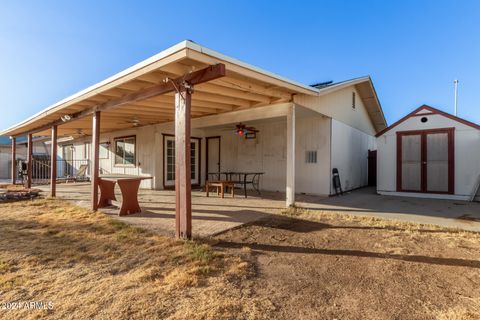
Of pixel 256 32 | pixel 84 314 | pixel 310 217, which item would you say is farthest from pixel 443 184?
pixel 256 32

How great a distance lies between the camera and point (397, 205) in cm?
633

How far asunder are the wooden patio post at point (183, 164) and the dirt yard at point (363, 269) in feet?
1.80

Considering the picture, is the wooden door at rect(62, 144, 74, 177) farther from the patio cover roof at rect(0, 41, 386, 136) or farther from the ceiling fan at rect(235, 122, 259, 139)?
the ceiling fan at rect(235, 122, 259, 139)

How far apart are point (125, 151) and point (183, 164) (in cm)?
833

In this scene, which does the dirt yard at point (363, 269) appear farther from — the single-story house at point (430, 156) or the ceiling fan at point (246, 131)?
the ceiling fan at point (246, 131)

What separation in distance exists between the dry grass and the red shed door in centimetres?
732

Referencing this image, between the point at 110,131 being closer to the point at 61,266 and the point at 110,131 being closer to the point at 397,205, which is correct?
the point at 61,266

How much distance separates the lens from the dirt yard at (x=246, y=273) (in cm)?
195

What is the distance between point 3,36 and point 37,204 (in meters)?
5.50

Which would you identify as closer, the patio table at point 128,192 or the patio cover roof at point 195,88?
the patio cover roof at point 195,88

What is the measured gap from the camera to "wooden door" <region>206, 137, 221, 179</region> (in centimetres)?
1046

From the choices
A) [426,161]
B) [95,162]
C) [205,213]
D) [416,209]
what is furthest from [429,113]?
[95,162]

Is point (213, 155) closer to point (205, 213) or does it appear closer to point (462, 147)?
point (205, 213)

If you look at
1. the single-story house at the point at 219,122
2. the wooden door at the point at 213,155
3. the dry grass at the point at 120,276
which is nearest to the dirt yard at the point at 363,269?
the dry grass at the point at 120,276
